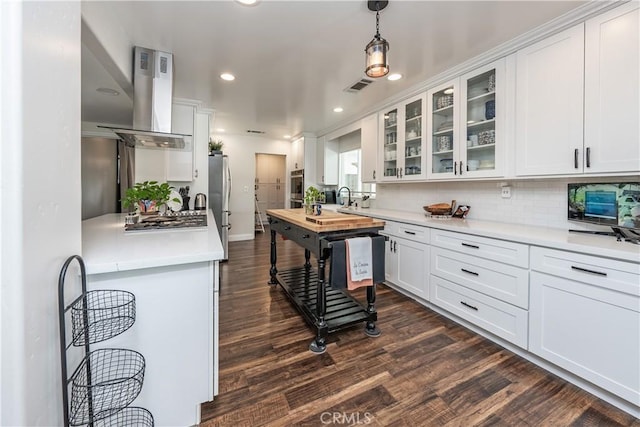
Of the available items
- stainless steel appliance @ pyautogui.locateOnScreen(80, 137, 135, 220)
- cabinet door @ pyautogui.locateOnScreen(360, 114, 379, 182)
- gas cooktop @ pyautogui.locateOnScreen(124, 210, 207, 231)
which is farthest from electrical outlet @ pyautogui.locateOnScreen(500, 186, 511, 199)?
stainless steel appliance @ pyautogui.locateOnScreen(80, 137, 135, 220)

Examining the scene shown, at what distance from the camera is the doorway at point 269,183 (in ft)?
26.4

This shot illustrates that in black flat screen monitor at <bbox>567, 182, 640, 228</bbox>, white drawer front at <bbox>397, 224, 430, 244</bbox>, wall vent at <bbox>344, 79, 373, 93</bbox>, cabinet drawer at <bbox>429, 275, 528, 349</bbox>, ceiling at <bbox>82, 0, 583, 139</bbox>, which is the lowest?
cabinet drawer at <bbox>429, 275, 528, 349</bbox>

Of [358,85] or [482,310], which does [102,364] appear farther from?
[358,85]

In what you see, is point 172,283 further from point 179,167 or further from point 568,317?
point 179,167

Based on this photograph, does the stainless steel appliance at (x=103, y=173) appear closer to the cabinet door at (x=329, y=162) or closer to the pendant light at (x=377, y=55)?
the cabinet door at (x=329, y=162)

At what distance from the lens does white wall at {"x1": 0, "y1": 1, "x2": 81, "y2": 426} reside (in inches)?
25.4

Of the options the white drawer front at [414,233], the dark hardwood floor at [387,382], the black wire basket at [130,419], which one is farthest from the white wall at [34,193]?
the white drawer front at [414,233]

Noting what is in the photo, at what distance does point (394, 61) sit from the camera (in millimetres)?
2623

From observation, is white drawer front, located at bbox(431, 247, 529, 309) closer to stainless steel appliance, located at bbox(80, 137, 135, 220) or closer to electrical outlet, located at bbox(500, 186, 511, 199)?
electrical outlet, located at bbox(500, 186, 511, 199)

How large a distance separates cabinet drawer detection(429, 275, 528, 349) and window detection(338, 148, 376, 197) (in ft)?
7.94

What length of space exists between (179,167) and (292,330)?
2.66 m

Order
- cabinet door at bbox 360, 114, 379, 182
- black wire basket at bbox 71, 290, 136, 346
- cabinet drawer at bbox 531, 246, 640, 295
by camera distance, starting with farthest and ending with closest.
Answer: cabinet door at bbox 360, 114, 379, 182
cabinet drawer at bbox 531, 246, 640, 295
black wire basket at bbox 71, 290, 136, 346

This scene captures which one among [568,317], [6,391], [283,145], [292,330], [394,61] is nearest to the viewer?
[6,391]

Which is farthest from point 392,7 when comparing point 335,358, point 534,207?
point 335,358
